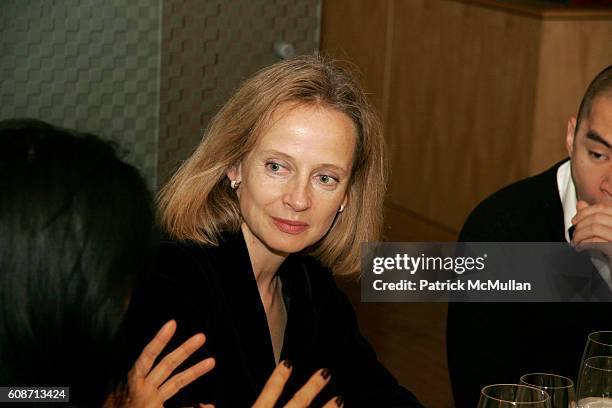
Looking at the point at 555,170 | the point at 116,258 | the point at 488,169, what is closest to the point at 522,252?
the point at 555,170

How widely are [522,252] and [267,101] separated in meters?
0.70

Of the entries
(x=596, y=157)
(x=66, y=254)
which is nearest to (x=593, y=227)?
(x=596, y=157)

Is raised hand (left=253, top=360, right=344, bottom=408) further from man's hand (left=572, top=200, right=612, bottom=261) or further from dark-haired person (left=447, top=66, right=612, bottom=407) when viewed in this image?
man's hand (left=572, top=200, right=612, bottom=261)

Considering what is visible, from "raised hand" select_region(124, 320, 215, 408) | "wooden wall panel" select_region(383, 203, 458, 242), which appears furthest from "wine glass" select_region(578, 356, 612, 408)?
"wooden wall panel" select_region(383, 203, 458, 242)

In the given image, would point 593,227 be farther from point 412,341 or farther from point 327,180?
point 412,341

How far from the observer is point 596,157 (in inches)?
82.0

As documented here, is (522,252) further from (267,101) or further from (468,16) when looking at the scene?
(468,16)

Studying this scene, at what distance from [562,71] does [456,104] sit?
513 millimetres

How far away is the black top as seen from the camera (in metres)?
1.67

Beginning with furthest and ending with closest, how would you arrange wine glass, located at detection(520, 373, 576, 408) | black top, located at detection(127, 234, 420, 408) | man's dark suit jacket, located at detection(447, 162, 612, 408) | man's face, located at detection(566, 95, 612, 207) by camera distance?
1. man's face, located at detection(566, 95, 612, 207)
2. man's dark suit jacket, located at detection(447, 162, 612, 408)
3. black top, located at detection(127, 234, 420, 408)
4. wine glass, located at detection(520, 373, 576, 408)

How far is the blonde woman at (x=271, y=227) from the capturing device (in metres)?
1.74

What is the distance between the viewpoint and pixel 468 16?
4273 millimetres

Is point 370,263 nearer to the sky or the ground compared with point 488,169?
nearer to the ground

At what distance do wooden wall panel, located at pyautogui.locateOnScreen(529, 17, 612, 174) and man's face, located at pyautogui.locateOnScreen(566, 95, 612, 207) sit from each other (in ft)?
6.27
